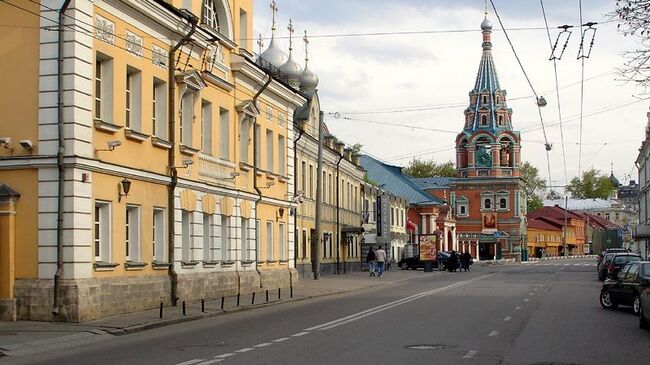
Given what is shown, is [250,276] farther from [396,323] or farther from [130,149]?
[396,323]

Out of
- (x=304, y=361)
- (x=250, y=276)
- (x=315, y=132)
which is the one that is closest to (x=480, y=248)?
(x=315, y=132)

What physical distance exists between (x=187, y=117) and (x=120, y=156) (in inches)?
193

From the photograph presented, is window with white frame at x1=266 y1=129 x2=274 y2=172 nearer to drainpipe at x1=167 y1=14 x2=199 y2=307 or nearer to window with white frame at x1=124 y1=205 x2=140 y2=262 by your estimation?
drainpipe at x1=167 y1=14 x2=199 y2=307

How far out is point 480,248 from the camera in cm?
11750

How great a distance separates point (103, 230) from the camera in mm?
22062

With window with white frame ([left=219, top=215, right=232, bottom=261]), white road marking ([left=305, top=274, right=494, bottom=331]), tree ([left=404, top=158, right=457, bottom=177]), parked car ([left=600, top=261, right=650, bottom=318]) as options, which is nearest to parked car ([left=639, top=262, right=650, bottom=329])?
parked car ([left=600, top=261, right=650, bottom=318])

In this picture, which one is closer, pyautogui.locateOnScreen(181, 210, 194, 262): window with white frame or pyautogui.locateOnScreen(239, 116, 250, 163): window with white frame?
pyautogui.locateOnScreen(181, 210, 194, 262): window with white frame

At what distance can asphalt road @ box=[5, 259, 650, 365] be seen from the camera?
46.3 ft

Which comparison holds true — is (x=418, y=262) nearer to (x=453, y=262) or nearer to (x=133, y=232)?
(x=453, y=262)

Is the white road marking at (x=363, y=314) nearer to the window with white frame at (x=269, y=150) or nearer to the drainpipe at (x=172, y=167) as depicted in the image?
the drainpipe at (x=172, y=167)

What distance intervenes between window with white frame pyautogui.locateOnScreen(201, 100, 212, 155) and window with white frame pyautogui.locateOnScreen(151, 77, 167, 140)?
346 cm

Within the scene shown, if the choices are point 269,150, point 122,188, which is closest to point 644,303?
point 122,188

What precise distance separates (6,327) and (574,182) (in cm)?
17331

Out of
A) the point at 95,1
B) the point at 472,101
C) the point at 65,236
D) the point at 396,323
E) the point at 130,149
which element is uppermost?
the point at 472,101
